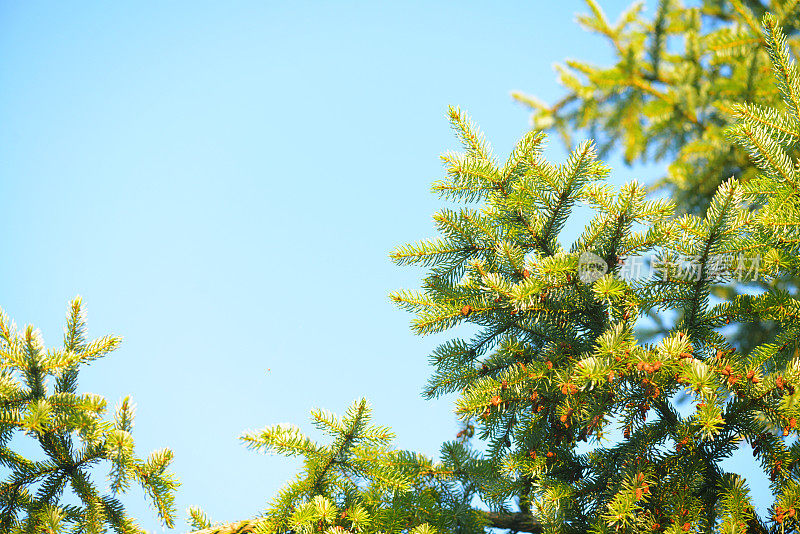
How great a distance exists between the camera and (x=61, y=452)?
5.26 ft

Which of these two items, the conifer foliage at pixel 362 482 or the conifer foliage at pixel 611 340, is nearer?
the conifer foliage at pixel 611 340

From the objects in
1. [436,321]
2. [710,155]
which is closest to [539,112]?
[710,155]

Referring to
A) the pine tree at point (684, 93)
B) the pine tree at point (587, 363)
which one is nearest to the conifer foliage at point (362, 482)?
the pine tree at point (587, 363)

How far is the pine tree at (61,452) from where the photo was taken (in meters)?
1.55

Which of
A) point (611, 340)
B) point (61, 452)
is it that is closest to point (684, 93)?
point (611, 340)

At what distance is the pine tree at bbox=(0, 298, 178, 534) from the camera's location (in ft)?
5.10

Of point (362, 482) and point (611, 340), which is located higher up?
point (611, 340)

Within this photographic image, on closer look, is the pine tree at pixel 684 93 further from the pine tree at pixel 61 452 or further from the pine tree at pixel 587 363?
the pine tree at pixel 61 452

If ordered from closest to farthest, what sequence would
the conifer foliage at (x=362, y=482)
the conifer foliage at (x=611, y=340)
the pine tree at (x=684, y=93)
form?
the conifer foliage at (x=611, y=340) < the conifer foliage at (x=362, y=482) < the pine tree at (x=684, y=93)

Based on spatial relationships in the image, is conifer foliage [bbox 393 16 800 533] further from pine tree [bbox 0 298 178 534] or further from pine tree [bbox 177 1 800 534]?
pine tree [bbox 0 298 178 534]

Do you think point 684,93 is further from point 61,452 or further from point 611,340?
point 61,452

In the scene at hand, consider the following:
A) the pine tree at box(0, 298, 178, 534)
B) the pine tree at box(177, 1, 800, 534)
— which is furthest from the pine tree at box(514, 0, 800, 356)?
the pine tree at box(0, 298, 178, 534)

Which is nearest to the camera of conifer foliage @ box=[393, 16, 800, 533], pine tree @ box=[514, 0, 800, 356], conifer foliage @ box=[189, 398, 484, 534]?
conifer foliage @ box=[393, 16, 800, 533]

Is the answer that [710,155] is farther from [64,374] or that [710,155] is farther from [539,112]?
[64,374]
